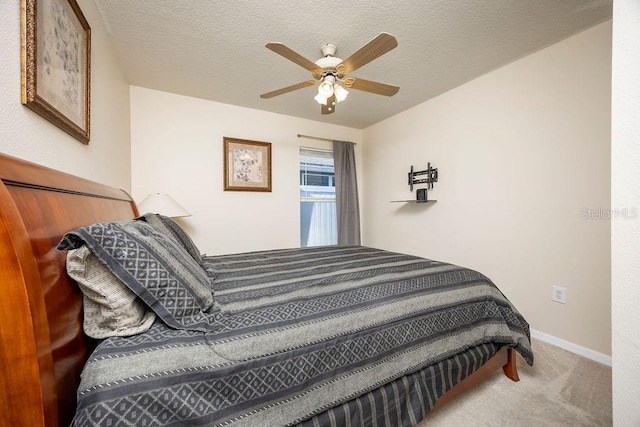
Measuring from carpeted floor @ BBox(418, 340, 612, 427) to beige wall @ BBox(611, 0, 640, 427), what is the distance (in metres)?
0.75

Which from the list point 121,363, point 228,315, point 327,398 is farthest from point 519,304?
point 121,363

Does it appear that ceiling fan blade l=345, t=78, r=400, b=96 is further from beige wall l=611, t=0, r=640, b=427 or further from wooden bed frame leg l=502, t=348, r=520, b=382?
wooden bed frame leg l=502, t=348, r=520, b=382

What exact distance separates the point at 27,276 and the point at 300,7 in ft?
6.35

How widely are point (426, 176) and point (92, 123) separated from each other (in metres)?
3.20

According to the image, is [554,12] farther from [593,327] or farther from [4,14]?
[4,14]

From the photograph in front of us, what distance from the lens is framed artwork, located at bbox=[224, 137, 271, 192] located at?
315 centimetres

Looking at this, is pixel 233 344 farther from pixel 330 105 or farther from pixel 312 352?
pixel 330 105

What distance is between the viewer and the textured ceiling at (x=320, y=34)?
65.2 inches

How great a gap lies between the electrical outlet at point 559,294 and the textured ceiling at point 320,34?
202cm

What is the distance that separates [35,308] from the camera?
1.83 ft

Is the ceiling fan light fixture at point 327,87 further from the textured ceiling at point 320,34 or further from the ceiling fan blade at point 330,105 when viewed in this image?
the textured ceiling at point 320,34

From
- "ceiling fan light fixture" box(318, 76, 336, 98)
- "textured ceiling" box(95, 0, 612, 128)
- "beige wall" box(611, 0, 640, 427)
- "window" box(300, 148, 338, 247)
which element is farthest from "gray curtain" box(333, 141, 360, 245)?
"beige wall" box(611, 0, 640, 427)

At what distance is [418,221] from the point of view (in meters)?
3.25

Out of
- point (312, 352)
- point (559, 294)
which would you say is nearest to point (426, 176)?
point (559, 294)
